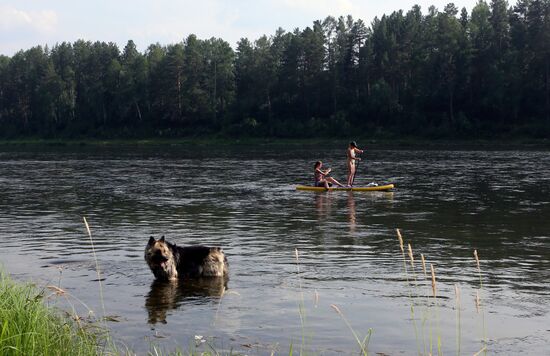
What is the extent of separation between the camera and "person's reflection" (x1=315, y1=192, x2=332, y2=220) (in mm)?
25306

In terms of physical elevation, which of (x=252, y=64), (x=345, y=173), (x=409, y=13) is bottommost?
(x=345, y=173)

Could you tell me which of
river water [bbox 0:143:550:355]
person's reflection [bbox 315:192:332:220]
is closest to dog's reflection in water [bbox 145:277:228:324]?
river water [bbox 0:143:550:355]

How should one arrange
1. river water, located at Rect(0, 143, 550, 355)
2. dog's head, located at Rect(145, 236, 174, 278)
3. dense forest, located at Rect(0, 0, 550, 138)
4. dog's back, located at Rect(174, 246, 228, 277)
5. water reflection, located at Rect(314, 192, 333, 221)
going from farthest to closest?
dense forest, located at Rect(0, 0, 550, 138), water reflection, located at Rect(314, 192, 333, 221), dog's back, located at Rect(174, 246, 228, 277), dog's head, located at Rect(145, 236, 174, 278), river water, located at Rect(0, 143, 550, 355)

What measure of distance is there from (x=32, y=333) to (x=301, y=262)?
9.17 metres

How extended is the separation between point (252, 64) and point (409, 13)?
92.5 ft

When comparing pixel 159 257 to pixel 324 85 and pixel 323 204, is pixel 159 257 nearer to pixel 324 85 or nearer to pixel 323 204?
pixel 323 204

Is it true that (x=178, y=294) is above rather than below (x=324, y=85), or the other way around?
below

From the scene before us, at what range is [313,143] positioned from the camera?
99.9m

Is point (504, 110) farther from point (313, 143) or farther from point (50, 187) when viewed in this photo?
point (50, 187)

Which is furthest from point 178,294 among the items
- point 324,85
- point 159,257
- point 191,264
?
point 324,85

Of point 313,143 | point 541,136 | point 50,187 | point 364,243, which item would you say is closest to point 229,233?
point 364,243

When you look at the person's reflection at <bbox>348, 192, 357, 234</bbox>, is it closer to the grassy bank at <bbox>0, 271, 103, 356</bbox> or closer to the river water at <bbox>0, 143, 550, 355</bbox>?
the river water at <bbox>0, 143, 550, 355</bbox>

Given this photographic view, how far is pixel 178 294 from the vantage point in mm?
13273

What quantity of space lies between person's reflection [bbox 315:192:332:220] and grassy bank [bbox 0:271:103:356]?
1586 centimetres
